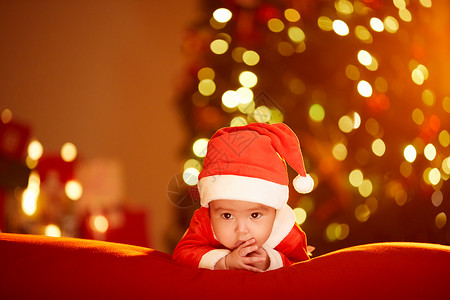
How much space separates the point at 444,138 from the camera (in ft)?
7.21

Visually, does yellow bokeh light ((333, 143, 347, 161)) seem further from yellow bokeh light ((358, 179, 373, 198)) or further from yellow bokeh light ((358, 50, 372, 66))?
yellow bokeh light ((358, 50, 372, 66))

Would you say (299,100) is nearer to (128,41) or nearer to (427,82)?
(427,82)

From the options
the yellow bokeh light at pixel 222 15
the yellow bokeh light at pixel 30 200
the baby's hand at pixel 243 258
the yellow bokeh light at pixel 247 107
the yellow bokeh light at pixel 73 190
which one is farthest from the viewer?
the yellow bokeh light at pixel 73 190

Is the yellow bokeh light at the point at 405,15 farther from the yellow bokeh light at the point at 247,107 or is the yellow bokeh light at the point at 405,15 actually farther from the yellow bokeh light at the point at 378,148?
the yellow bokeh light at the point at 247,107

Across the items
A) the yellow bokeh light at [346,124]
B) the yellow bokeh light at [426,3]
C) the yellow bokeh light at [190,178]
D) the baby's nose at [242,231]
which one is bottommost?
the baby's nose at [242,231]

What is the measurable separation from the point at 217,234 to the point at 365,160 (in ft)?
4.13

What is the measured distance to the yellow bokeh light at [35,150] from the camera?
327 cm

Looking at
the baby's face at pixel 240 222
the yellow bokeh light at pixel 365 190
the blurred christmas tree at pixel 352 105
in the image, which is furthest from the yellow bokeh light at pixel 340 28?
the baby's face at pixel 240 222

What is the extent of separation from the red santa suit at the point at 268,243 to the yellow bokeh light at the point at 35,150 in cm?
250

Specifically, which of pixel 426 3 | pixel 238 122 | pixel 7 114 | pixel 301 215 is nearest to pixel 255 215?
pixel 301 215

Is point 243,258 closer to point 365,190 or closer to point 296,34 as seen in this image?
point 365,190

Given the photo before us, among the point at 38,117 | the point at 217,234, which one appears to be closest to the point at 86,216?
the point at 38,117

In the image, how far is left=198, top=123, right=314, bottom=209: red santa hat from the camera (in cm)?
104

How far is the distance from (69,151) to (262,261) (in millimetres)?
2894
